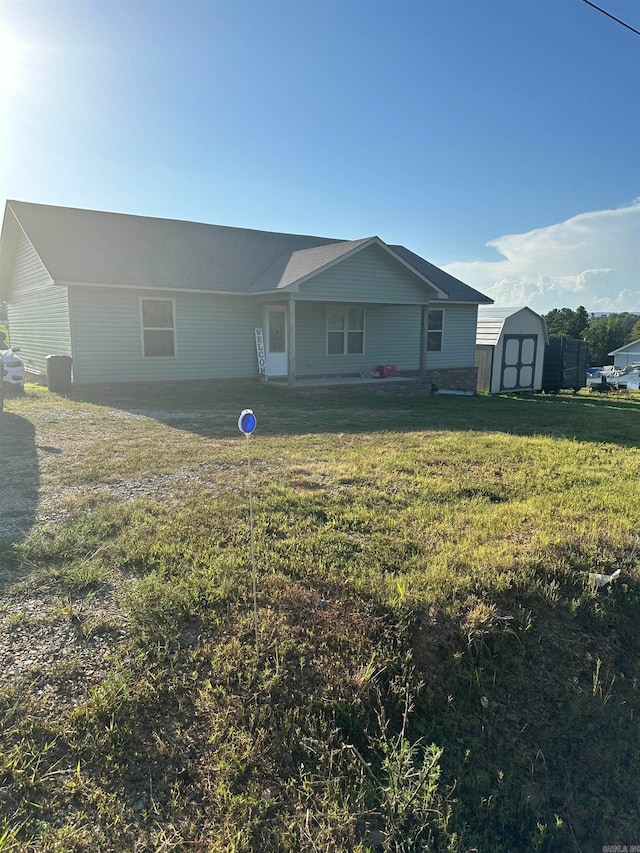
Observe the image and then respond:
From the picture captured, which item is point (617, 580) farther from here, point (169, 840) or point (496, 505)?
point (169, 840)

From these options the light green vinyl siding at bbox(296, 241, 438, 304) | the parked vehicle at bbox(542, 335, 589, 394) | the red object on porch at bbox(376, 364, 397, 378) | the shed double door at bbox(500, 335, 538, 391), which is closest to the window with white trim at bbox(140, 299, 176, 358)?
the light green vinyl siding at bbox(296, 241, 438, 304)

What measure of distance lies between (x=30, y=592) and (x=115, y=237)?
42.4ft

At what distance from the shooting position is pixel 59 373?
1176 cm

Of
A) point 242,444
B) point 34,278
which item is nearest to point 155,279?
point 34,278

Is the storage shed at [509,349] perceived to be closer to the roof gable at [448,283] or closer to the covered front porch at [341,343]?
the roof gable at [448,283]

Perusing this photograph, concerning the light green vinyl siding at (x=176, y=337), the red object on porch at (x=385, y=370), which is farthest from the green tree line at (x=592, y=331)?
the light green vinyl siding at (x=176, y=337)

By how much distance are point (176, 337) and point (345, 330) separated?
5.08m

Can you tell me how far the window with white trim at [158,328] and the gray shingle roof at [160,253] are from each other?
68cm

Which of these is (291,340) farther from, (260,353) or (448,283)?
(448,283)

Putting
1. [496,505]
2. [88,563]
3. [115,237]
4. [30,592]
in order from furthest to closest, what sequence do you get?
[115,237]
[496,505]
[88,563]
[30,592]

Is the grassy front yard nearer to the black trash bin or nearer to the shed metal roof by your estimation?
the black trash bin

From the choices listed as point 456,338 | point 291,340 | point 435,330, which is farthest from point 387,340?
point 291,340

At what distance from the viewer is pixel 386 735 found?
7.72 ft

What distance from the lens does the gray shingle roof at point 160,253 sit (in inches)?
473
